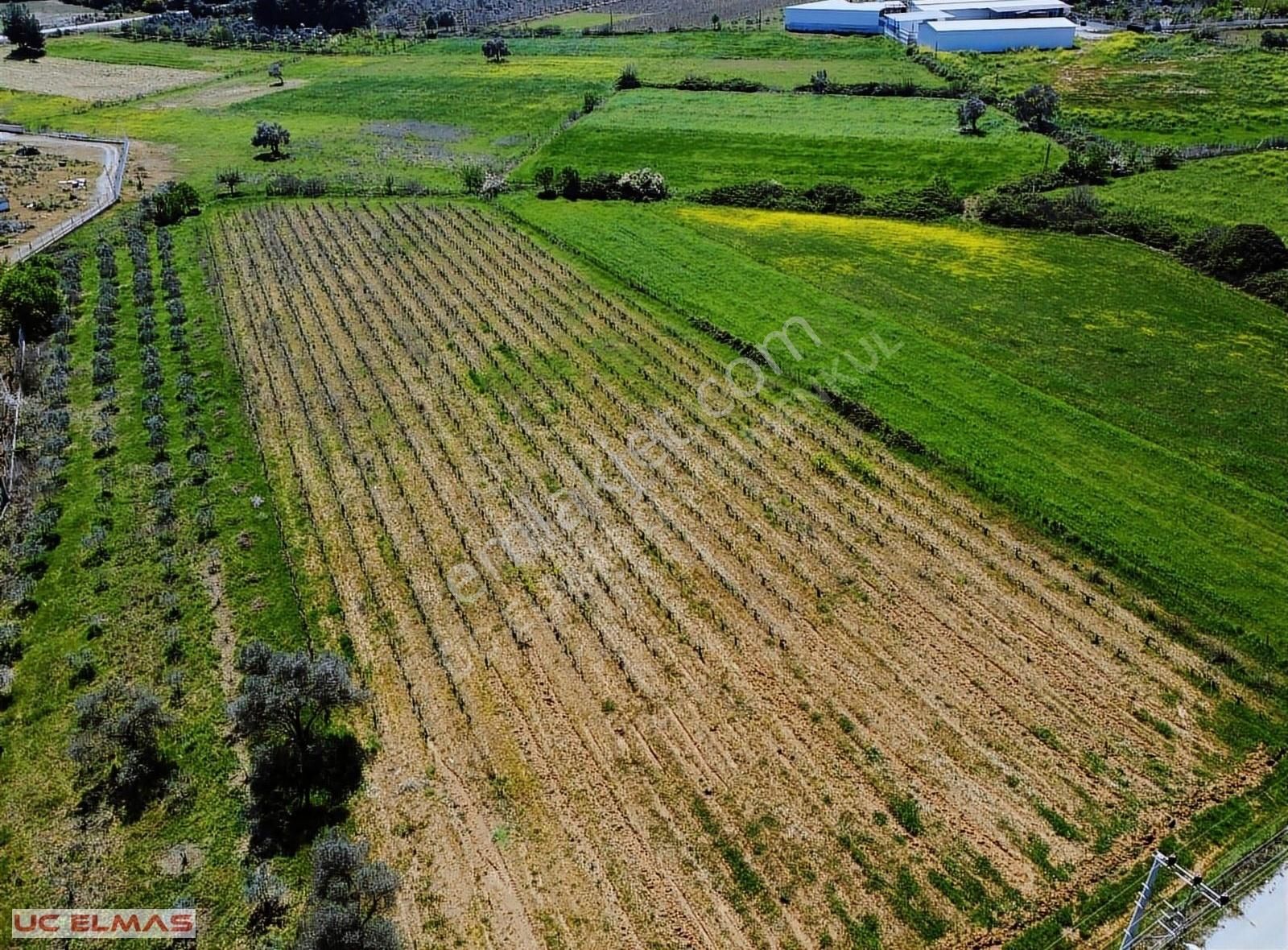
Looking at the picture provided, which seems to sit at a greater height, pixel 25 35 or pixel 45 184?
pixel 25 35

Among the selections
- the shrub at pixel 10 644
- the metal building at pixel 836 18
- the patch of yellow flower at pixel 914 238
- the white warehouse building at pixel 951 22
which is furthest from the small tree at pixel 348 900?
the metal building at pixel 836 18

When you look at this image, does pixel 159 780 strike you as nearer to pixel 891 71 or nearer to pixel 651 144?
pixel 651 144

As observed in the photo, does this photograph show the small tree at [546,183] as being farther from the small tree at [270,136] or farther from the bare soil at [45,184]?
the bare soil at [45,184]

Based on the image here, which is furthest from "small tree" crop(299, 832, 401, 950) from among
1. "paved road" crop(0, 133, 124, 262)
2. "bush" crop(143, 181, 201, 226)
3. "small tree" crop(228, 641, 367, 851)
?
"bush" crop(143, 181, 201, 226)

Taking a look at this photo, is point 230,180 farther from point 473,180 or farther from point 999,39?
point 999,39

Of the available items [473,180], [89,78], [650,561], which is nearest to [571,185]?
[473,180]

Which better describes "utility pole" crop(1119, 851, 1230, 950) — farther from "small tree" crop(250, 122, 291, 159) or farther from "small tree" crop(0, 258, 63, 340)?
"small tree" crop(250, 122, 291, 159)
